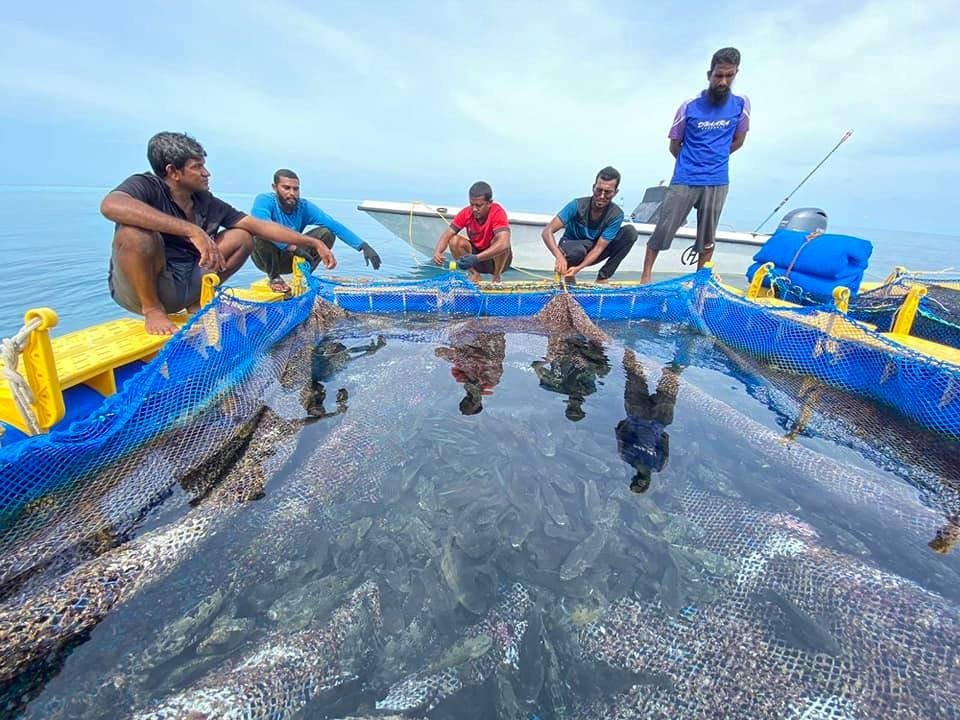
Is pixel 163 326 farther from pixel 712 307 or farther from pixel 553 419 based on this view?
pixel 712 307

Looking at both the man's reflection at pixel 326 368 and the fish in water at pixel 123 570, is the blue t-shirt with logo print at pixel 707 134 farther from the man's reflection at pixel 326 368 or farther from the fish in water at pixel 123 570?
the fish in water at pixel 123 570

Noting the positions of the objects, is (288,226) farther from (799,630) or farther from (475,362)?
(799,630)

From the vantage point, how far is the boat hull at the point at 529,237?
10930 mm

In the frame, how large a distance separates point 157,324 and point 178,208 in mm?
1071

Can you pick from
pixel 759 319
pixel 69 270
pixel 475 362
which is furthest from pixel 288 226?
pixel 69 270

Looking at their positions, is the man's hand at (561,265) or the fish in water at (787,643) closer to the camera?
the fish in water at (787,643)

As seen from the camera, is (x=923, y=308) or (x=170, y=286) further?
(x=923, y=308)

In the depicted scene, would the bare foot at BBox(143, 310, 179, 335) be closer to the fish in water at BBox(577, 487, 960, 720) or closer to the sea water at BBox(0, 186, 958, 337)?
the fish in water at BBox(577, 487, 960, 720)

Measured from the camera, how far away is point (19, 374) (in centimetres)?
219

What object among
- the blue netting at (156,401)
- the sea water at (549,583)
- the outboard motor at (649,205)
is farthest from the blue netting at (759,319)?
the outboard motor at (649,205)

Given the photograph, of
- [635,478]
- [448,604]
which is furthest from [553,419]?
[448,604]

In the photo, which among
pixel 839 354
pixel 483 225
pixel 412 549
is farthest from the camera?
pixel 483 225

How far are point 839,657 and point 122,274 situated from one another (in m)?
4.89

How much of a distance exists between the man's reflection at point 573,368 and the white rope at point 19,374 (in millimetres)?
3318
